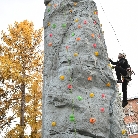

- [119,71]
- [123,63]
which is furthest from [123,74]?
[123,63]

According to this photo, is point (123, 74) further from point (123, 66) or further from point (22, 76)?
point (22, 76)

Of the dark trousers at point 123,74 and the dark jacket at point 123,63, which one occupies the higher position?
the dark jacket at point 123,63

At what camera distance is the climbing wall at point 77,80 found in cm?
509

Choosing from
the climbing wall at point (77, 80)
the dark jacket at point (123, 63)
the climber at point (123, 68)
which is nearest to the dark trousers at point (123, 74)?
the climber at point (123, 68)

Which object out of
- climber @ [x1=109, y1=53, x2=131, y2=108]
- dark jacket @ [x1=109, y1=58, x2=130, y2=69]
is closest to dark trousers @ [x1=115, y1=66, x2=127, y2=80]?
climber @ [x1=109, y1=53, x2=131, y2=108]

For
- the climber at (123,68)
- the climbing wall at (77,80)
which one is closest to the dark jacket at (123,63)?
the climber at (123,68)

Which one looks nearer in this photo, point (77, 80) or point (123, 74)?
point (77, 80)

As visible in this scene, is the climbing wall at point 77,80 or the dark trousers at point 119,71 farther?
the dark trousers at point 119,71

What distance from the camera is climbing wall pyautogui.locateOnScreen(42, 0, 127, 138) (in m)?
5.09

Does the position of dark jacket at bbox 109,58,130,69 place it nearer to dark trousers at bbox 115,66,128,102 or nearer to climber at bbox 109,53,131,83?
climber at bbox 109,53,131,83

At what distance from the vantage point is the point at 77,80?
18.4ft

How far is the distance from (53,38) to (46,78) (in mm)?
1133

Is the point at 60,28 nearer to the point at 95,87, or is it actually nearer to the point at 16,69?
the point at 95,87

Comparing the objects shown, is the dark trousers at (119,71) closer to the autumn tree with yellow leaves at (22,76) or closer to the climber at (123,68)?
the climber at (123,68)
